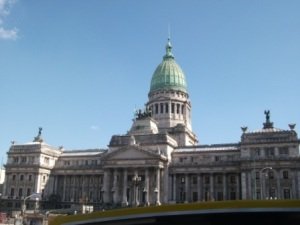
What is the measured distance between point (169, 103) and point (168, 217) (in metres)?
98.0

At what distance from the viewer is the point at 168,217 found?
842 inches

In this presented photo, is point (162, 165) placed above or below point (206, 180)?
above

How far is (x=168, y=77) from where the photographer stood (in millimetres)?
123000

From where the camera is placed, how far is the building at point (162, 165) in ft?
279

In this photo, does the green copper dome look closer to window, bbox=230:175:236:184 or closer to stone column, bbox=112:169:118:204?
stone column, bbox=112:169:118:204

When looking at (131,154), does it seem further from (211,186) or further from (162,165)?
(211,186)

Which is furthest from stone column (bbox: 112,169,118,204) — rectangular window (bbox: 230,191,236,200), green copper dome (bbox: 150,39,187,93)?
green copper dome (bbox: 150,39,187,93)

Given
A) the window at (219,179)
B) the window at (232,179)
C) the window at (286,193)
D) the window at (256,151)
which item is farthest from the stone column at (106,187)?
the window at (286,193)

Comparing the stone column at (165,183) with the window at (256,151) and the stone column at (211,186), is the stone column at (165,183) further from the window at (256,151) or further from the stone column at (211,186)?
the window at (256,151)

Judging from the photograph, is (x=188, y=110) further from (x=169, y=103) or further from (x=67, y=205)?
(x=67, y=205)

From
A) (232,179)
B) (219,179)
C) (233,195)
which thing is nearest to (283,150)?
(232,179)

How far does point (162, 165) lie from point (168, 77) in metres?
37.9

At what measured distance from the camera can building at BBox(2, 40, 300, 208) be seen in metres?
85.1

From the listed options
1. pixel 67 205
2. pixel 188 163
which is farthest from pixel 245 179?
pixel 67 205
